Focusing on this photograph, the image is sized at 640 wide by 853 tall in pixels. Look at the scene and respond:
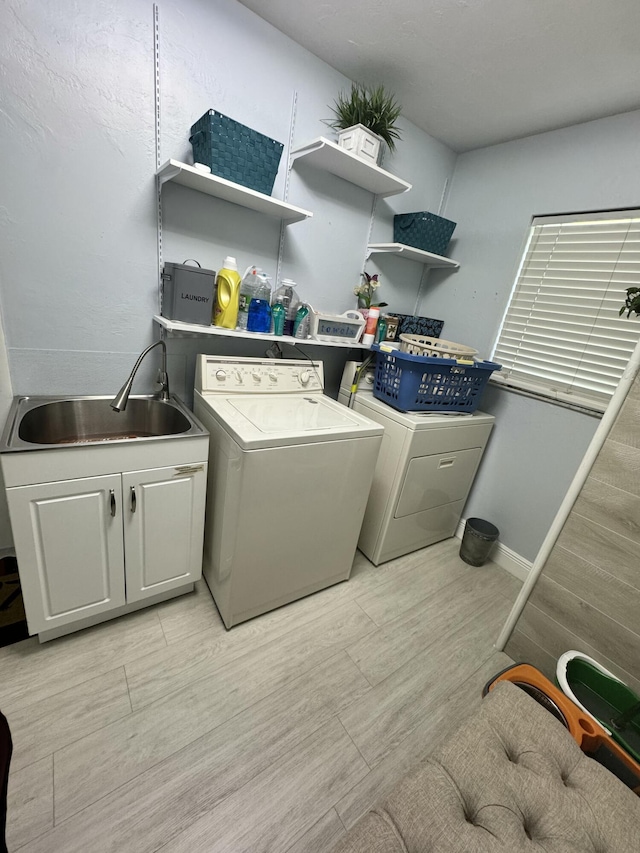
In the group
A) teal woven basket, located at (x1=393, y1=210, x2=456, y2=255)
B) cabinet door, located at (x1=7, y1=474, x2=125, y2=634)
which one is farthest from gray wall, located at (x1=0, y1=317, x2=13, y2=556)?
teal woven basket, located at (x1=393, y1=210, x2=456, y2=255)

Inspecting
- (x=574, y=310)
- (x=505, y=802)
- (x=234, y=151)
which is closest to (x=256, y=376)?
(x=234, y=151)

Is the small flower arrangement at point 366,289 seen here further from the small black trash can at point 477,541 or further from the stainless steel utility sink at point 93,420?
the small black trash can at point 477,541

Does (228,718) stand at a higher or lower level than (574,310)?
lower

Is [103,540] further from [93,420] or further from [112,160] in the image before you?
[112,160]

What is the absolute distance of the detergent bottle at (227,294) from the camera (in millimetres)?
1571

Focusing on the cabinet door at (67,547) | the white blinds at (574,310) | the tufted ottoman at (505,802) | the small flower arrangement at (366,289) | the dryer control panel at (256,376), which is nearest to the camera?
the tufted ottoman at (505,802)

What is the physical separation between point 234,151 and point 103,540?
1673 millimetres

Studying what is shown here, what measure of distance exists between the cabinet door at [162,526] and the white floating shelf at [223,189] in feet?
3.83

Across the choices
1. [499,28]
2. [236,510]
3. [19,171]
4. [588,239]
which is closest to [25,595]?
[236,510]

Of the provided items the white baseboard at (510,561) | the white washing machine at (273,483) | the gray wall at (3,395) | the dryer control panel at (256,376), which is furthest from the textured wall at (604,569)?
the gray wall at (3,395)

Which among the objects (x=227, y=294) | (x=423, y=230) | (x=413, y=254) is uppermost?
(x=423, y=230)

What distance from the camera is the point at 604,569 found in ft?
4.50

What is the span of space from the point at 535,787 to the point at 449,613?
1120mm

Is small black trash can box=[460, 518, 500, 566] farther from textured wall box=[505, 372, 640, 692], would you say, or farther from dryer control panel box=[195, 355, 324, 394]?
dryer control panel box=[195, 355, 324, 394]
